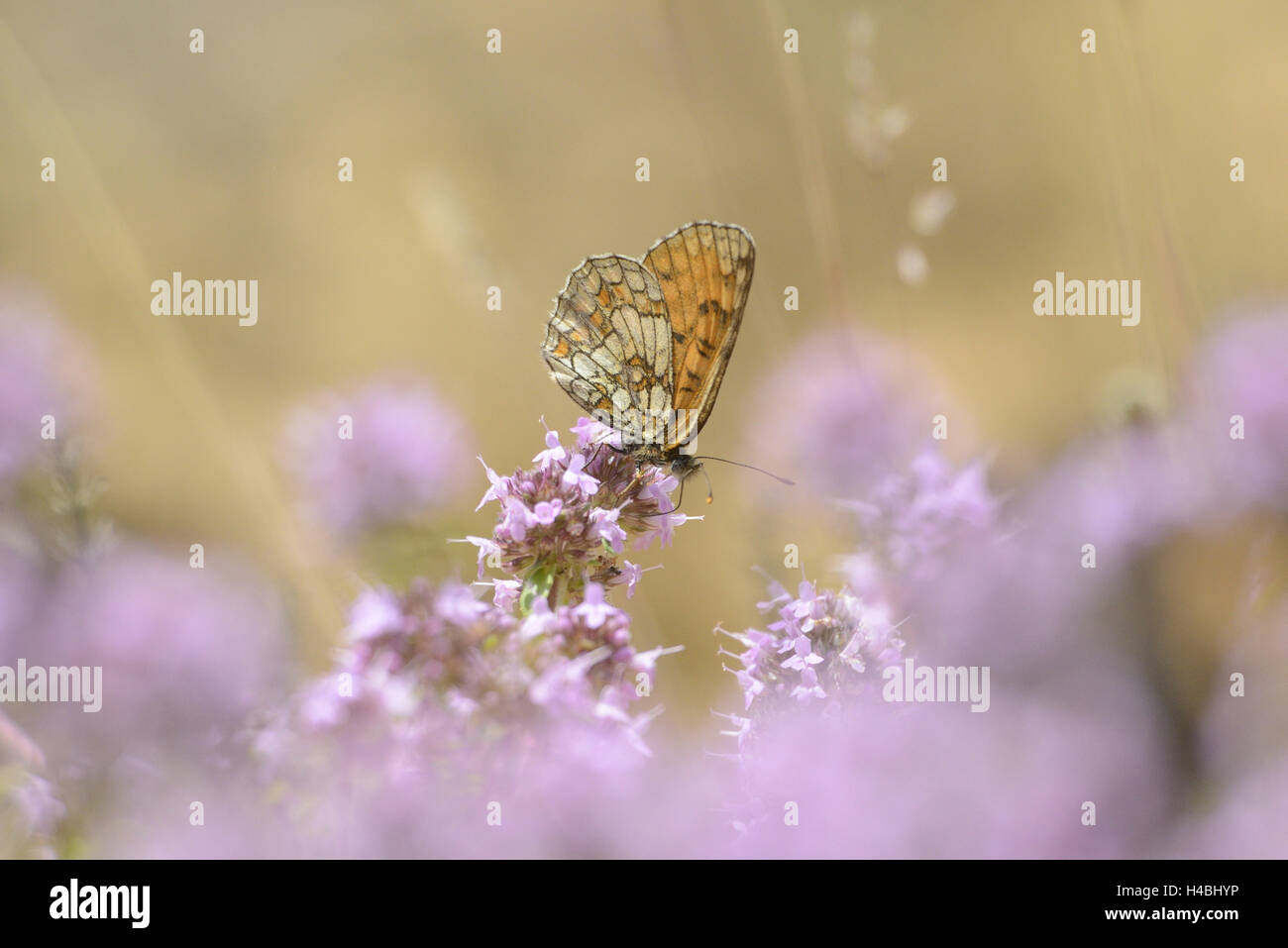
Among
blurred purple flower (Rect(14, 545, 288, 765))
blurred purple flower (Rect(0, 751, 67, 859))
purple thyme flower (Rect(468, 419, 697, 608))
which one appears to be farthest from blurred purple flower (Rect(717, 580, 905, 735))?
blurred purple flower (Rect(0, 751, 67, 859))

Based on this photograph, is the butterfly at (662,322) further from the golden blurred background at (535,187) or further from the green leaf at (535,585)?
the golden blurred background at (535,187)

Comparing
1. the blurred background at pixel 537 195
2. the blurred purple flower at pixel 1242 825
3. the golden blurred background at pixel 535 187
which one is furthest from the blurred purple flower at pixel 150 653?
the golden blurred background at pixel 535 187

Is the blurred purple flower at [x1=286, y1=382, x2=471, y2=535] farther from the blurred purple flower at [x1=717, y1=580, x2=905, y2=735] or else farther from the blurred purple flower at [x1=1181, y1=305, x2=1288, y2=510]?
the blurred purple flower at [x1=1181, y1=305, x2=1288, y2=510]

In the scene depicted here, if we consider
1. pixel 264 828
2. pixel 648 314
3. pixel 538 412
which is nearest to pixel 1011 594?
pixel 648 314

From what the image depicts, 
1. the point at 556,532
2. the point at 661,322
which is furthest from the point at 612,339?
the point at 556,532

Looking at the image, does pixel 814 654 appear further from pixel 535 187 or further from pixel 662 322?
pixel 535 187
